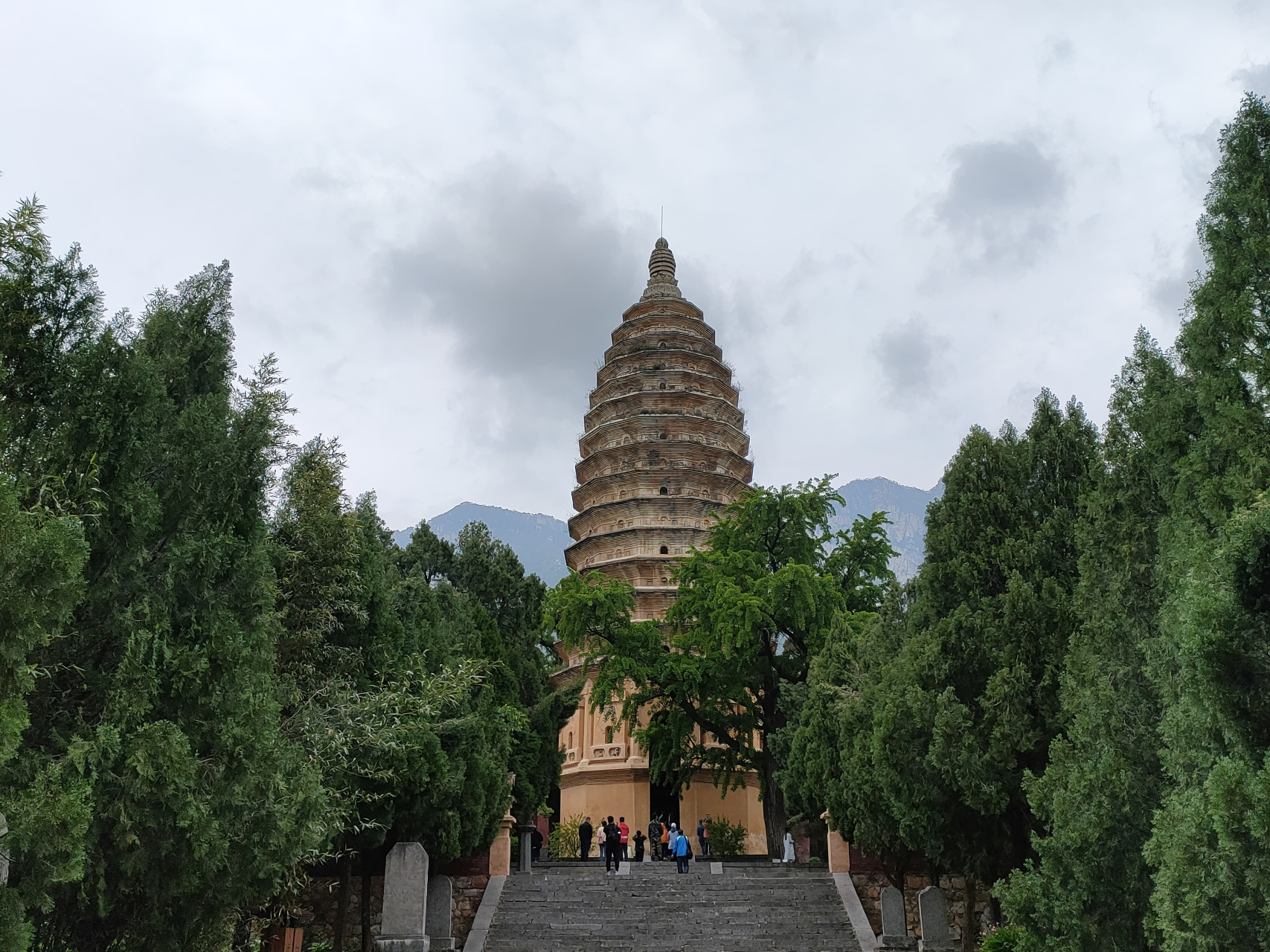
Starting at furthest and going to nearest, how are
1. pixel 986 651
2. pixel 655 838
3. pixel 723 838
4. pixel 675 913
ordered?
pixel 655 838
pixel 723 838
pixel 675 913
pixel 986 651

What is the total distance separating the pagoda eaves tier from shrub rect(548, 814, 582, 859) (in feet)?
20.7

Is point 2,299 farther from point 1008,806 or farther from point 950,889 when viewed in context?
point 950,889

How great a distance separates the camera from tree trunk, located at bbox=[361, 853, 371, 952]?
43.0 feet

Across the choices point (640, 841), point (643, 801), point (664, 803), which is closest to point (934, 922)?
point (640, 841)

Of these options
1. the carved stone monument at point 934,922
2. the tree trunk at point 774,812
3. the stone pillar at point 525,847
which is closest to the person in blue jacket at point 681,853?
the stone pillar at point 525,847

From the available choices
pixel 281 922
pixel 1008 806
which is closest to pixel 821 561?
pixel 1008 806

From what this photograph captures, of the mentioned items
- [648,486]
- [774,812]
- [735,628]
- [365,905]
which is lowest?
[365,905]

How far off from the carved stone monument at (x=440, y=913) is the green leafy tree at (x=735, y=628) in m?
7.53

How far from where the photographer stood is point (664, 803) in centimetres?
2634

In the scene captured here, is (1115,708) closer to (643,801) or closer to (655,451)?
(643,801)

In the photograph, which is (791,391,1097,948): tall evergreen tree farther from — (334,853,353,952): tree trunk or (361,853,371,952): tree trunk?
(361,853,371,952): tree trunk

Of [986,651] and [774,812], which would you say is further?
[774,812]

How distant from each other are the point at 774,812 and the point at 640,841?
15.1 feet

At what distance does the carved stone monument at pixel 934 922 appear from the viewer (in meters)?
11.9
